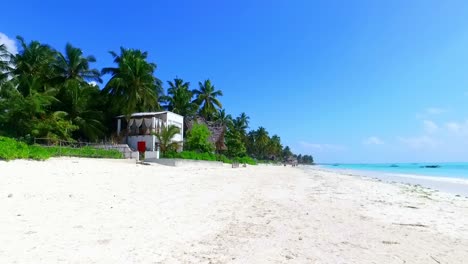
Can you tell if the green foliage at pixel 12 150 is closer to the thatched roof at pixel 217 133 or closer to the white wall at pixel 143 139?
the white wall at pixel 143 139

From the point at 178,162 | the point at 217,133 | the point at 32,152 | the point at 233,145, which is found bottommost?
the point at 178,162

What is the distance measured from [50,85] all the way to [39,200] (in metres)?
31.7

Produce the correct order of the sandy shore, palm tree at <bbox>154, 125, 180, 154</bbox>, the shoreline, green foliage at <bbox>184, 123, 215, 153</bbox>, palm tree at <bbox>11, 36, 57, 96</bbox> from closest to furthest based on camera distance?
the sandy shore → the shoreline → palm tree at <bbox>154, 125, 180, 154</bbox> → palm tree at <bbox>11, 36, 57, 96</bbox> → green foliage at <bbox>184, 123, 215, 153</bbox>

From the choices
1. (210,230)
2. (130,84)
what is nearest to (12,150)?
(210,230)

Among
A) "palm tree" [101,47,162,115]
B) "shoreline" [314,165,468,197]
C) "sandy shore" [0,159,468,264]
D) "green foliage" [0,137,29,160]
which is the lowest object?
"shoreline" [314,165,468,197]

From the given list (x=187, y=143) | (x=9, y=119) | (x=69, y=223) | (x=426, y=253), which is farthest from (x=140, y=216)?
(x=187, y=143)

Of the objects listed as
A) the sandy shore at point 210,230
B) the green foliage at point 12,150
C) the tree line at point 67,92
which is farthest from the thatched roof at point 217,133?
the sandy shore at point 210,230

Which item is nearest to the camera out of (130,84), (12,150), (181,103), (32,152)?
(12,150)

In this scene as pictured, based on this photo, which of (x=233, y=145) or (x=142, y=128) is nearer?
(x=142, y=128)

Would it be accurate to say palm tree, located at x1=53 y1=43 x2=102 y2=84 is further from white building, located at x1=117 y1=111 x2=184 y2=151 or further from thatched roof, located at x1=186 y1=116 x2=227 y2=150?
thatched roof, located at x1=186 y1=116 x2=227 y2=150

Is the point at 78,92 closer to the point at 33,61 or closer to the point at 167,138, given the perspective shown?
the point at 33,61

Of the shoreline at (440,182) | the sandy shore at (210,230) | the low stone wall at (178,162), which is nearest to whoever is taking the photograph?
the sandy shore at (210,230)

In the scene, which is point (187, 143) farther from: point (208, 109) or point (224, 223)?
point (224, 223)

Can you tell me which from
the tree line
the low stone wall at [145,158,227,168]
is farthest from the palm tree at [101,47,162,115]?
the low stone wall at [145,158,227,168]
